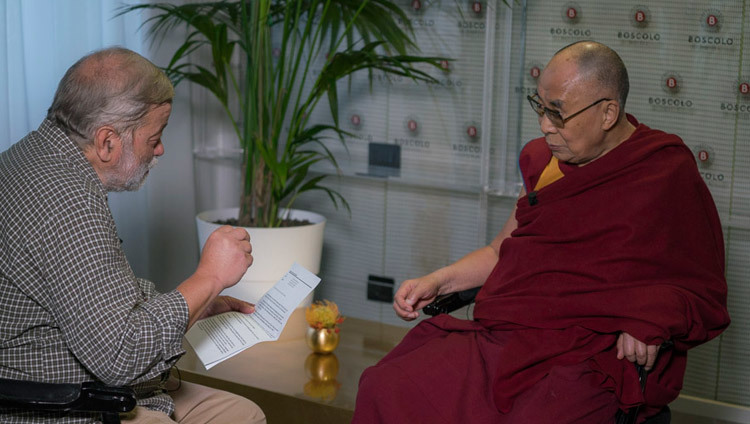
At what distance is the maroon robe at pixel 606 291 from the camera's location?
77.0 inches

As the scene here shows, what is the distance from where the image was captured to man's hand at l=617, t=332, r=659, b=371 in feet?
6.25

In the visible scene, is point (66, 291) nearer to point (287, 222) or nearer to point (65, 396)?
point (65, 396)

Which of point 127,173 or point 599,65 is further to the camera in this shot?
point 599,65

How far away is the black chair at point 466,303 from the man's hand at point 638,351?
2 cm

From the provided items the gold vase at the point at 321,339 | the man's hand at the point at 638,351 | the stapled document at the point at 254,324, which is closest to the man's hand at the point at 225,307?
the stapled document at the point at 254,324

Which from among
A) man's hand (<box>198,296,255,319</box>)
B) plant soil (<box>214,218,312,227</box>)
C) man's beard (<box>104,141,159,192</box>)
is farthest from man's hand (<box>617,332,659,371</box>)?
plant soil (<box>214,218,312,227</box>)

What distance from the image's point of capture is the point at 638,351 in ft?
6.26

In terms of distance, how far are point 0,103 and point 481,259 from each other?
1639 millimetres

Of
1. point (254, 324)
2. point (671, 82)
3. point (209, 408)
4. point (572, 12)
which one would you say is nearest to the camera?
point (254, 324)

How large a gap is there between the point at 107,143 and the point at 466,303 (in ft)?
3.44

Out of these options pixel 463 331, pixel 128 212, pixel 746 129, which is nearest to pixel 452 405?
pixel 463 331

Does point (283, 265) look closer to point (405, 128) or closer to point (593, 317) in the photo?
point (405, 128)

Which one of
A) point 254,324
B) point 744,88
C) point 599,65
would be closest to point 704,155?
point 744,88

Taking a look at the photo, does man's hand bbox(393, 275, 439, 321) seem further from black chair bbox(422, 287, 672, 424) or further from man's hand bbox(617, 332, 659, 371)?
man's hand bbox(617, 332, 659, 371)
